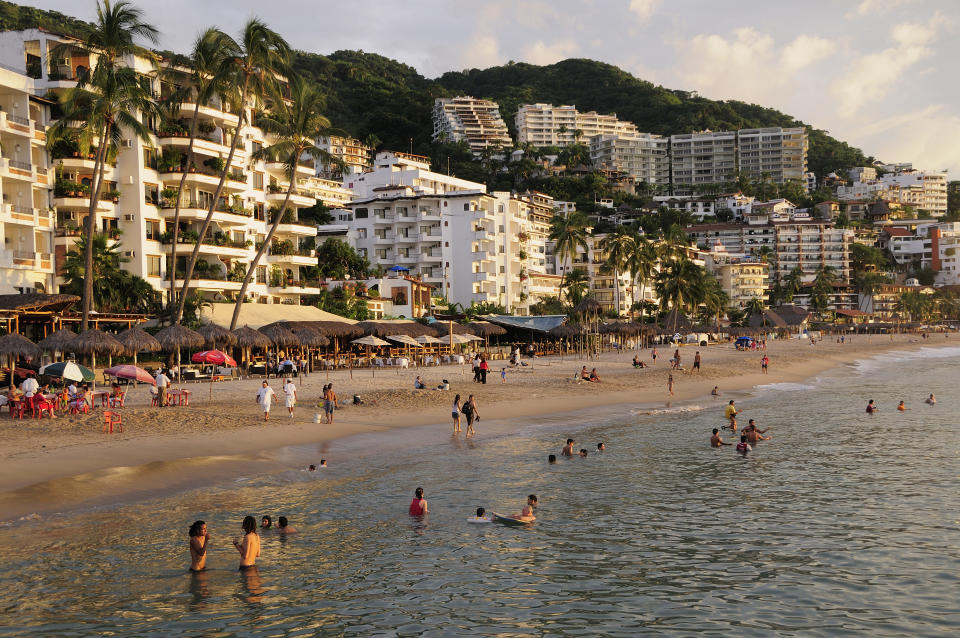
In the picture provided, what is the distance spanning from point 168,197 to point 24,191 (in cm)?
954

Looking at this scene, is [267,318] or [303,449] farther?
[267,318]

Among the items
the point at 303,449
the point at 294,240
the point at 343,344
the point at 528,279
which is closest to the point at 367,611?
the point at 303,449

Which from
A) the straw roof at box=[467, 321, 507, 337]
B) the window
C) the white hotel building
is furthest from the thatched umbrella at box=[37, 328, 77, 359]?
the white hotel building

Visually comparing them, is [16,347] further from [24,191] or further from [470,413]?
[24,191]

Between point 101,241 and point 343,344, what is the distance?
696 inches

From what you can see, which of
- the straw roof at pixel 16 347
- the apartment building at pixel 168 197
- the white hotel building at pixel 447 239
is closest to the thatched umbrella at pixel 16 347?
the straw roof at pixel 16 347

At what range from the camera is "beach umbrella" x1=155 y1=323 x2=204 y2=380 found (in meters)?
36.0

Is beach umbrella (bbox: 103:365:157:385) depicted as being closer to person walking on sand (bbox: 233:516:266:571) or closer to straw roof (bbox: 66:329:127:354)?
straw roof (bbox: 66:329:127:354)

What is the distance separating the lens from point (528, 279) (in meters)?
105

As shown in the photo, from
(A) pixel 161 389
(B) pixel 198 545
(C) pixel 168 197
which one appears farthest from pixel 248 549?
(C) pixel 168 197

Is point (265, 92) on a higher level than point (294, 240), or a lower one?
higher

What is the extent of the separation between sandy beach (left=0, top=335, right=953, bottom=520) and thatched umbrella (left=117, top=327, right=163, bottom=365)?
6.99 ft

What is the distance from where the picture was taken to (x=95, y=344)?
1297 inches

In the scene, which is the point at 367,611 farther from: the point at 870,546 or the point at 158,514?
the point at 870,546
